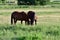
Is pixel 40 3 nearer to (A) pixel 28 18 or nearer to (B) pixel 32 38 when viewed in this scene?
(A) pixel 28 18

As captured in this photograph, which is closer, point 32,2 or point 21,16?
point 21,16

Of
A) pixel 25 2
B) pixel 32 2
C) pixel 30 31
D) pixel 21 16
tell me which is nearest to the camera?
pixel 30 31

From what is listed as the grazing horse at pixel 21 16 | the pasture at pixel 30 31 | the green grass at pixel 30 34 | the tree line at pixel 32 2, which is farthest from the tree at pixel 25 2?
the green grass at pixel 30 34

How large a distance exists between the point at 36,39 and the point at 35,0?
4109 cm

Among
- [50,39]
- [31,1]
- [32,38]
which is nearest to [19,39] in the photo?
[32,38]

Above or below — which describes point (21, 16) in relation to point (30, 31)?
below

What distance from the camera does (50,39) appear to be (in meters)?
9.95

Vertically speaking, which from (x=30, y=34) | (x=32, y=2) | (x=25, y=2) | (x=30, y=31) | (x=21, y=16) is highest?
(x=30, y=34)

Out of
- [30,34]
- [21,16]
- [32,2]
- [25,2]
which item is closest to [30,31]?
[30,34]

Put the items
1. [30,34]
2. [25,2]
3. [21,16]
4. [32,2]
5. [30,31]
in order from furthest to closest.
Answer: [25,2] < [32,2] < [21,16] < [30,31] < [30,34]

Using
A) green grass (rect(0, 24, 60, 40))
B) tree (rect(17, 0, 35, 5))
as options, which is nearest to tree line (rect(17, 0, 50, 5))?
tree (rect(17, 0, 35, 5))

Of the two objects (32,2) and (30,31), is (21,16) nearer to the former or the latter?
(30,31)

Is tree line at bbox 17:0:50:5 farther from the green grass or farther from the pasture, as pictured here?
the green grass

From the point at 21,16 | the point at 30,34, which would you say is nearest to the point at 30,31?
the point at 30,34
